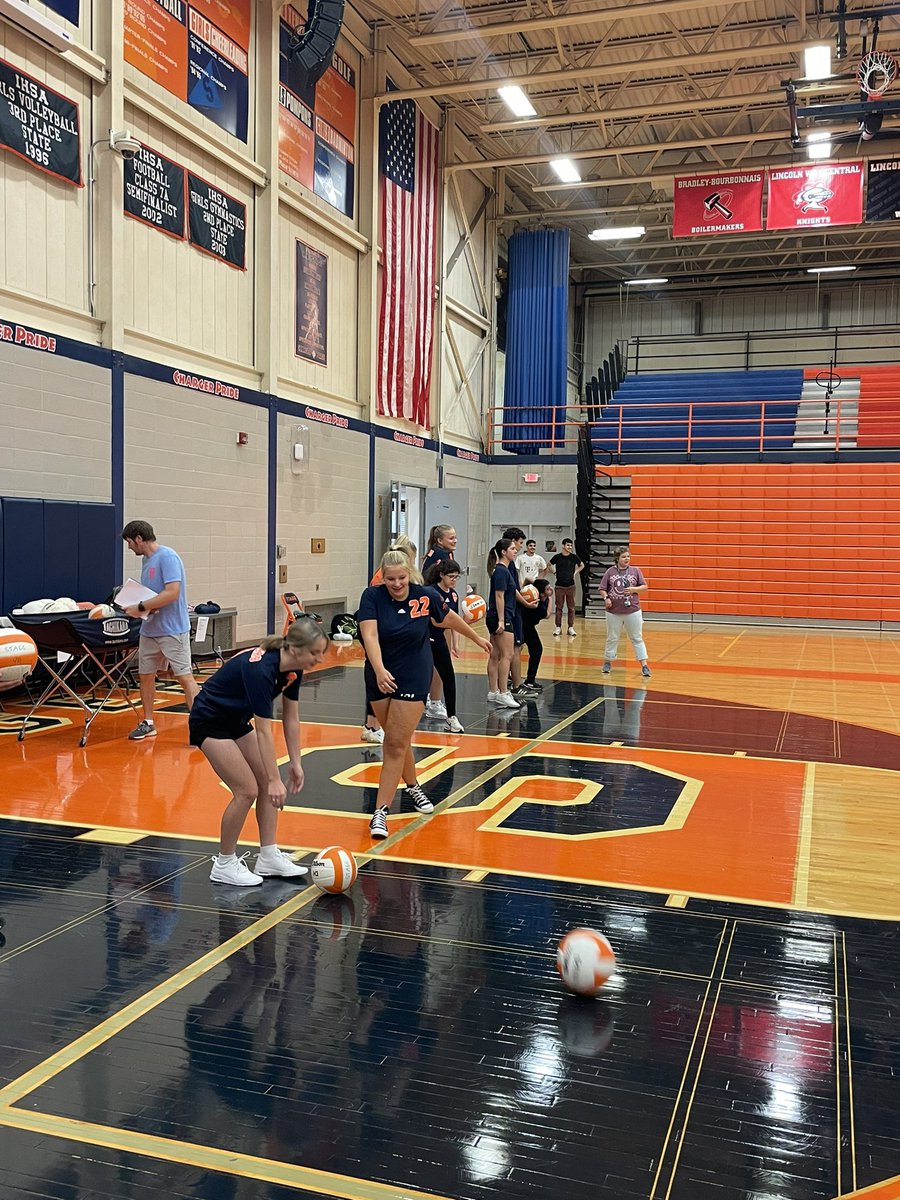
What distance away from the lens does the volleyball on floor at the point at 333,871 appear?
5.38 m

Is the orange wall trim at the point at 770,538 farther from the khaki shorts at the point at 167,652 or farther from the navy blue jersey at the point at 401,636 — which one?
the navy blue jersey at the point at 401,636

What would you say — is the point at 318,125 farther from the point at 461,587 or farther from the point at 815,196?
the point at 461,587

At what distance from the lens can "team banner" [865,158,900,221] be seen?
717 inches

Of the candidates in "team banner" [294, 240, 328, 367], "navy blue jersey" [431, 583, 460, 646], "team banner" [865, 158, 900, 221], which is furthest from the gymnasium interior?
"navy blue jersey" [431, 583, 460, 646]

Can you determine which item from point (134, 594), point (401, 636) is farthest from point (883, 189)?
point (401, 636)

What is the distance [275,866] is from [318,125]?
51.5 ft

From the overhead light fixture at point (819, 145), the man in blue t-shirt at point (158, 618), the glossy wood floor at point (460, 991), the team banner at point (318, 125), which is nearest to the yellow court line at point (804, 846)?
the glossy wood floor at point (460, 991)

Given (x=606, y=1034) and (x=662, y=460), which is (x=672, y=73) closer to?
(x=662, y=460)

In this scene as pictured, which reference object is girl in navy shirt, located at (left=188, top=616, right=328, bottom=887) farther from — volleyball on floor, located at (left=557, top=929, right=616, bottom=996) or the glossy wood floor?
volleyball on floor, located at (left=557, top=929, right=616, bottom=996)

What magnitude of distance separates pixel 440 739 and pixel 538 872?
396cm

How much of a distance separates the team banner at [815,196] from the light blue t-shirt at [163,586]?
1387 cm

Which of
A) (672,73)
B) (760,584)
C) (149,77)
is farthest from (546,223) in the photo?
(149,77)

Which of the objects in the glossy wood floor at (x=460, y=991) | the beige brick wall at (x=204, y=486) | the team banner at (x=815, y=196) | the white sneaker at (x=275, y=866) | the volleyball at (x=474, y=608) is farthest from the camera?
the team banner at (x=815, y=196)

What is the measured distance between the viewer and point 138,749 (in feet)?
29.8
